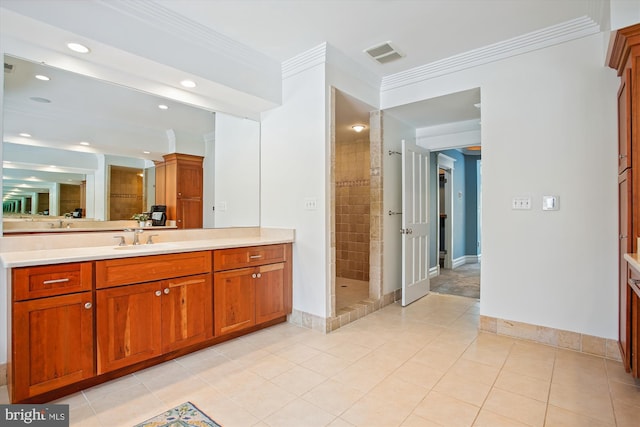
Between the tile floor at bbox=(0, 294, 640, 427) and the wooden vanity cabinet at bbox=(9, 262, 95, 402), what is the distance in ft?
0.75

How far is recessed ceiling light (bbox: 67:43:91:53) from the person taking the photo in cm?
216

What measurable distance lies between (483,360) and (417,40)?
8.95ft

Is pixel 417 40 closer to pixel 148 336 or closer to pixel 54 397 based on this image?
pixel 148 336

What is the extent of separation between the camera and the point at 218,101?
10.5 ft

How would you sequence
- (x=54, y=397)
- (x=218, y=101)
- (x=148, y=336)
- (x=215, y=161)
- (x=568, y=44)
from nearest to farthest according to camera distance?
(x=54, y=397) < (x=148, y=336) < (x=568, y=44) < (x=218, y=101) < (x=215, y=161)

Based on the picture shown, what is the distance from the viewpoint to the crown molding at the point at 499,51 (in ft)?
8.46

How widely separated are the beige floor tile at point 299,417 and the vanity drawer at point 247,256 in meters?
1.24

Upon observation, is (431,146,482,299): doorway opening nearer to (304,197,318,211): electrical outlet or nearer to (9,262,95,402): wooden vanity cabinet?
(304,197,318,211): electrical outlet

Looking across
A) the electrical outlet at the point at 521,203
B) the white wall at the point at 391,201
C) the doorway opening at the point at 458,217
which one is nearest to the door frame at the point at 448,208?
the doorway opening at the point at 458,217

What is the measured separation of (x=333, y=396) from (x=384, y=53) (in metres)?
2.94

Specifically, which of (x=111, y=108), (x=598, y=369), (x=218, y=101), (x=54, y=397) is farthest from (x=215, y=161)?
(x=598, y=369)

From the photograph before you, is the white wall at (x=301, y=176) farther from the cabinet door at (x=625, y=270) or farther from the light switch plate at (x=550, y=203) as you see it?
the cabinet door at (x=625, y=270)

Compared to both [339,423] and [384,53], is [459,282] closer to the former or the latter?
[384,53]

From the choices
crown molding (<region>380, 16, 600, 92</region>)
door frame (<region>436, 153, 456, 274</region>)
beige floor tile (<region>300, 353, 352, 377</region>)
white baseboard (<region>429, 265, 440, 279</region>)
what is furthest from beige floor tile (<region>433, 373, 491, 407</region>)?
door frame (<region>436, 153, 456, 274</region>)
